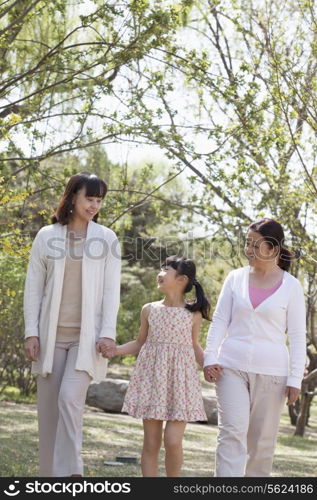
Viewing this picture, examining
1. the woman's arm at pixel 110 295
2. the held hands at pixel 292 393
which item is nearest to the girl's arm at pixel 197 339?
the held hands at pixel 292 393

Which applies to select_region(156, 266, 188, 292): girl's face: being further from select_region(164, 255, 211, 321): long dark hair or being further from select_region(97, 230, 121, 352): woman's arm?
select_region(97, 230, 121, 352): woman's arm

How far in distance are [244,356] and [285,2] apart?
8.18 m

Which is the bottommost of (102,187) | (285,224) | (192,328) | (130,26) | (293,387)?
(293,387)

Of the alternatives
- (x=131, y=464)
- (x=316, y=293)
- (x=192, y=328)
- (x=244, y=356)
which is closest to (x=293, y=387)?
(x=244, y=356)

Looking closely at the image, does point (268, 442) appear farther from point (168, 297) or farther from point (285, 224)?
point (285, 224)

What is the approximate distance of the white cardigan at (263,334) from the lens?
18.6ft

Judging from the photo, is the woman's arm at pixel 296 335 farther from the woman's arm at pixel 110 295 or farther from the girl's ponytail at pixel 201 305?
the woman's arm at pixel 110 295

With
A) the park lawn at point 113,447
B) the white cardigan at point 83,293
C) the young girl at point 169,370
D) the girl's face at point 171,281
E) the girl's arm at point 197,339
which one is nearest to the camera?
the white cardigan at point 83,293

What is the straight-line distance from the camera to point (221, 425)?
5598mm

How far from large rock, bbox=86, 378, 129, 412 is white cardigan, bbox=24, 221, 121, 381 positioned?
1247cm

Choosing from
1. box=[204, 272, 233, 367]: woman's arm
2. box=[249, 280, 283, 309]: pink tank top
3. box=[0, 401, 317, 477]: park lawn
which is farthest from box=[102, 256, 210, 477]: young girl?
box=[0, 401, 317, 477]: park lawn

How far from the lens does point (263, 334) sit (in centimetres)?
572

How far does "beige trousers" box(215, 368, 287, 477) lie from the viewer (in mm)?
5535

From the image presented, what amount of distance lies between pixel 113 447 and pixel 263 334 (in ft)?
19.7
